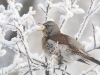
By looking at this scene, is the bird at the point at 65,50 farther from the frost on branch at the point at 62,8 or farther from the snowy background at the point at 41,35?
the snowy background at the point at 41,35

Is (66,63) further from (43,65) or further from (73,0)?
(73,0)

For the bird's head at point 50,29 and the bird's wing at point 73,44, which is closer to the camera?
the bird's wing at point 73,44

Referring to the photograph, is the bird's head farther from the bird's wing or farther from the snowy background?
the snowy background

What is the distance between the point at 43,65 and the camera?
3.01 m

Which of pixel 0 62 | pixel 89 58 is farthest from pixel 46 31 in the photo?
pixel 0 62

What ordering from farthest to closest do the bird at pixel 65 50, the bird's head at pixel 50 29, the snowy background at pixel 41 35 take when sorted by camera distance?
the snowy background at pixel 41 35 → the bird's head at pixel 50 29 → the bird at pixel 65 50

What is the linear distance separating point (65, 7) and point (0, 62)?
561 cm

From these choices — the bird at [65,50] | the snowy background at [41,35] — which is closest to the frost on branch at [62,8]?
the bird at [65,50]

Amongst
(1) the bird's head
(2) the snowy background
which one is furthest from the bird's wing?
(2) the snowy background

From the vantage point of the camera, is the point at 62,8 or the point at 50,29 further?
the point at 50,29

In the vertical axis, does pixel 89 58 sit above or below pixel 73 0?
below

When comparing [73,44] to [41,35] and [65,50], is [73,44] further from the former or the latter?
[41,35]

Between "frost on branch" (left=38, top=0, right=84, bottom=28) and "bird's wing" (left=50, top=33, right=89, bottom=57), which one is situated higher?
"frost on branch" (left=38, top=0, right=84, bottom=28)

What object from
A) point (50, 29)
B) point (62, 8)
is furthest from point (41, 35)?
point (62, 8)
